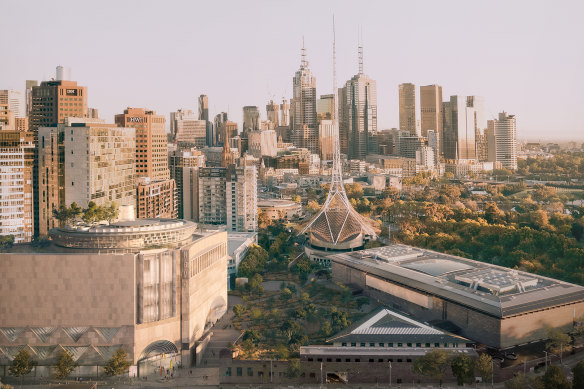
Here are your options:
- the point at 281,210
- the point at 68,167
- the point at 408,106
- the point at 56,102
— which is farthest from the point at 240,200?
the point at 408,106

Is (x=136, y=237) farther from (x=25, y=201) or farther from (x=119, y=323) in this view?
(x=25, y=201)

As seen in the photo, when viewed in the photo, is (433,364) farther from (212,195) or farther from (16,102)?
(16,102)

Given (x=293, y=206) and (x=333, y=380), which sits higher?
(x=293, y=206)

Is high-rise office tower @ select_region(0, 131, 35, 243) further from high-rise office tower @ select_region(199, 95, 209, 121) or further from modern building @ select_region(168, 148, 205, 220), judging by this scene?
high-rise office tower @ select_region(199, 95, 209, 121)

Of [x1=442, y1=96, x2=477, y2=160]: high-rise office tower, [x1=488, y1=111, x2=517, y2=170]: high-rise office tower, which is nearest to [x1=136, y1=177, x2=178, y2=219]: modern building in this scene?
[x1=488, y1=111, x2=517, y2=170]: high-rise office tower

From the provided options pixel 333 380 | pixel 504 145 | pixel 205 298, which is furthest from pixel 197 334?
pixel 504 145

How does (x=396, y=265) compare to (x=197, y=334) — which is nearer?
(x=197, y=334)
